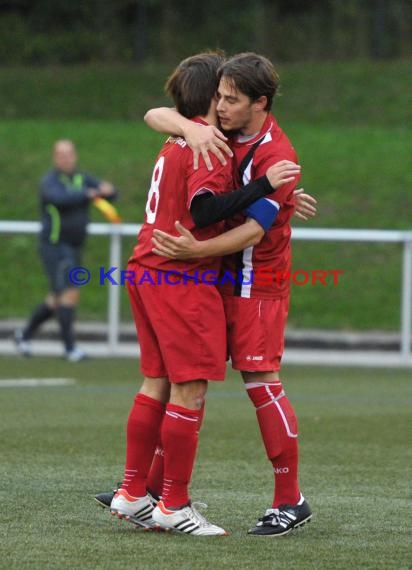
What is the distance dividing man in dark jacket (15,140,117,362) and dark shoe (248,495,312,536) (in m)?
8.82

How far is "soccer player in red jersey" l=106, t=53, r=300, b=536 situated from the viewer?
582 centimetres

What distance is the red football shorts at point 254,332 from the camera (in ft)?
19.5

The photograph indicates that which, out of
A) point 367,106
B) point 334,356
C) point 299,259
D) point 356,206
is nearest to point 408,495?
point 334,356

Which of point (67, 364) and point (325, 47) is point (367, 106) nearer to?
point (325, 47)

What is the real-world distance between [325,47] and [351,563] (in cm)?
2640

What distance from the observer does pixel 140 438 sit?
19.9 ft

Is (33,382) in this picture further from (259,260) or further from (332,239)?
(259,260)

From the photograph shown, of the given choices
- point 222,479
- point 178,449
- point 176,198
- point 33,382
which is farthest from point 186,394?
point 33,382

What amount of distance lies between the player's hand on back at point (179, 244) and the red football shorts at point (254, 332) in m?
0.32

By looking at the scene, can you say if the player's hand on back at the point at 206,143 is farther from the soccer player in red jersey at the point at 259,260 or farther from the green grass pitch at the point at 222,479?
the green grass pitch at the point at 222,479

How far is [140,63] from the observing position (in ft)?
101

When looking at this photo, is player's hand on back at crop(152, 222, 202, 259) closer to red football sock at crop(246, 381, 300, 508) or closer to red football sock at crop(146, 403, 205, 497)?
red football sock at crop(246, 381, 300, 508)

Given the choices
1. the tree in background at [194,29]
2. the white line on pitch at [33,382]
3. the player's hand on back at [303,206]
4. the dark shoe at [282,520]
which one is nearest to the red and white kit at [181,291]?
the dark shoe at [282,520]

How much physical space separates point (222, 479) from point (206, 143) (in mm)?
2220
